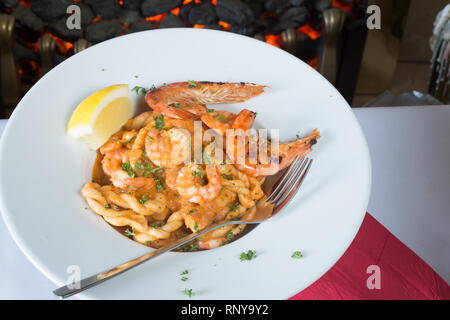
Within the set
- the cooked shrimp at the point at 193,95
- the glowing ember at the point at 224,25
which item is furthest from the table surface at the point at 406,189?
the glowing ember at the point at 224,25

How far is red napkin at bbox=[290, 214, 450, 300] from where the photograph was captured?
44.9 inches

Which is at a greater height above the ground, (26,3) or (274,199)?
(26,3)

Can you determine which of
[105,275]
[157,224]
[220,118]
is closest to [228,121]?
[220,118]

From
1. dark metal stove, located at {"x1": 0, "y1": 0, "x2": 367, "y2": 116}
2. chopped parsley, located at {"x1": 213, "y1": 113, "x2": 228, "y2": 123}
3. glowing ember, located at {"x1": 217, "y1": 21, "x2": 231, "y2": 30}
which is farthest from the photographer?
glowing ember, located at {"x1": 217, "y1": 21, "x2": 231, "y2": 30}

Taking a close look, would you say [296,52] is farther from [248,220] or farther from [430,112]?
[248,220]

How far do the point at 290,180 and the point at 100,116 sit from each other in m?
0.52

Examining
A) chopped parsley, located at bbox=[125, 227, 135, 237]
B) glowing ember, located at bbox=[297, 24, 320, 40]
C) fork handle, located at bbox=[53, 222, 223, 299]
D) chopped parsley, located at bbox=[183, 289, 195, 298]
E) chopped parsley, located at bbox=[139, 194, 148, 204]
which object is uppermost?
glowing ember, located at bbox=[297, 24, 320, 40]

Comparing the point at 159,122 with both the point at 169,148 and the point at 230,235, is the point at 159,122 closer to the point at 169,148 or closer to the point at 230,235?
the point at 169,148

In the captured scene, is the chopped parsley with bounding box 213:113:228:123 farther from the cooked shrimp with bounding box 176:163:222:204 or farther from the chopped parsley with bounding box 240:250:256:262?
the chopped parsley with bounding box 240:250:256:262

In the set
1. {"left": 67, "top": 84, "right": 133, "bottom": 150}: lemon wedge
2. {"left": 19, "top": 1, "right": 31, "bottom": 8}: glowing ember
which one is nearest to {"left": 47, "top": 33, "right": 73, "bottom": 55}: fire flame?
{"left": 19, "top": 1, "right": 31, "bottom": 8}: glowing ember

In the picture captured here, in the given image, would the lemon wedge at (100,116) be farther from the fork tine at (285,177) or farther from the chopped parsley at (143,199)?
the fork tine at (285,177)

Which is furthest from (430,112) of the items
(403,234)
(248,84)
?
(248,84)

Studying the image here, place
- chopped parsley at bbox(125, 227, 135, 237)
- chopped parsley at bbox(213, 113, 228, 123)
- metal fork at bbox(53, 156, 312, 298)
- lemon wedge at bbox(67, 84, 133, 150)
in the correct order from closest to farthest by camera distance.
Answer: metal fork at bbox(53, 156, 312, 298) < chopped parsley at bbox(125, 227, 135, 237) < lemon wedge at bbox(67, 84, 133, 150) < chopped parsley at bbox(213, 113, 228, 123)

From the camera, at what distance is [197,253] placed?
3.28 feet
